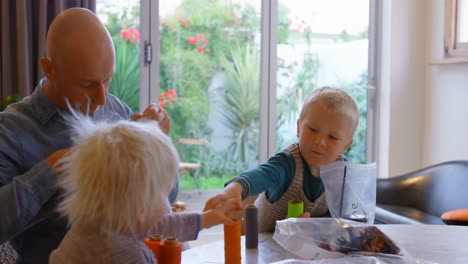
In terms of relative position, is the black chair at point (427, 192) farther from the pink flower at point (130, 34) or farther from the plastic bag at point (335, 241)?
the pink flower at point (130, 34)

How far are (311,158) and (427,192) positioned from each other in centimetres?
191

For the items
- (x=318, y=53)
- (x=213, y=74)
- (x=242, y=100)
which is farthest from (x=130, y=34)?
(x=318, y=53)

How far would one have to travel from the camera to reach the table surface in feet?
4.80

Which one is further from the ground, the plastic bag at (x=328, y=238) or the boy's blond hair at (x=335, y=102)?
the boy's blond hair at (x=335, y=102)

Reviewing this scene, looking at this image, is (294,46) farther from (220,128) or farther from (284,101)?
(220,128)

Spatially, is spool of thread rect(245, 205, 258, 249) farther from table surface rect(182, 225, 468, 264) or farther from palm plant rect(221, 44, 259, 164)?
A: palm plant rect(221, 44, 259, 164)

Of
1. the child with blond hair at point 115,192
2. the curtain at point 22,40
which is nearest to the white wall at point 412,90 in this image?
the curtain at point 22,40

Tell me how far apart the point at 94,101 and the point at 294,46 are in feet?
10.5

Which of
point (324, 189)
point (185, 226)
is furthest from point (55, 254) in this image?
point (324, 189)

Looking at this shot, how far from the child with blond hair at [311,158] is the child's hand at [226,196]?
0.55 ft

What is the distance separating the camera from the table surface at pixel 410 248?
4.80 ft

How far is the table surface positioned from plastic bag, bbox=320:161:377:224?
0.13 meters

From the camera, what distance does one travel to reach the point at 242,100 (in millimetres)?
4473

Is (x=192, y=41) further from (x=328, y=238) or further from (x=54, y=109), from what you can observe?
(x=328, y=238)
